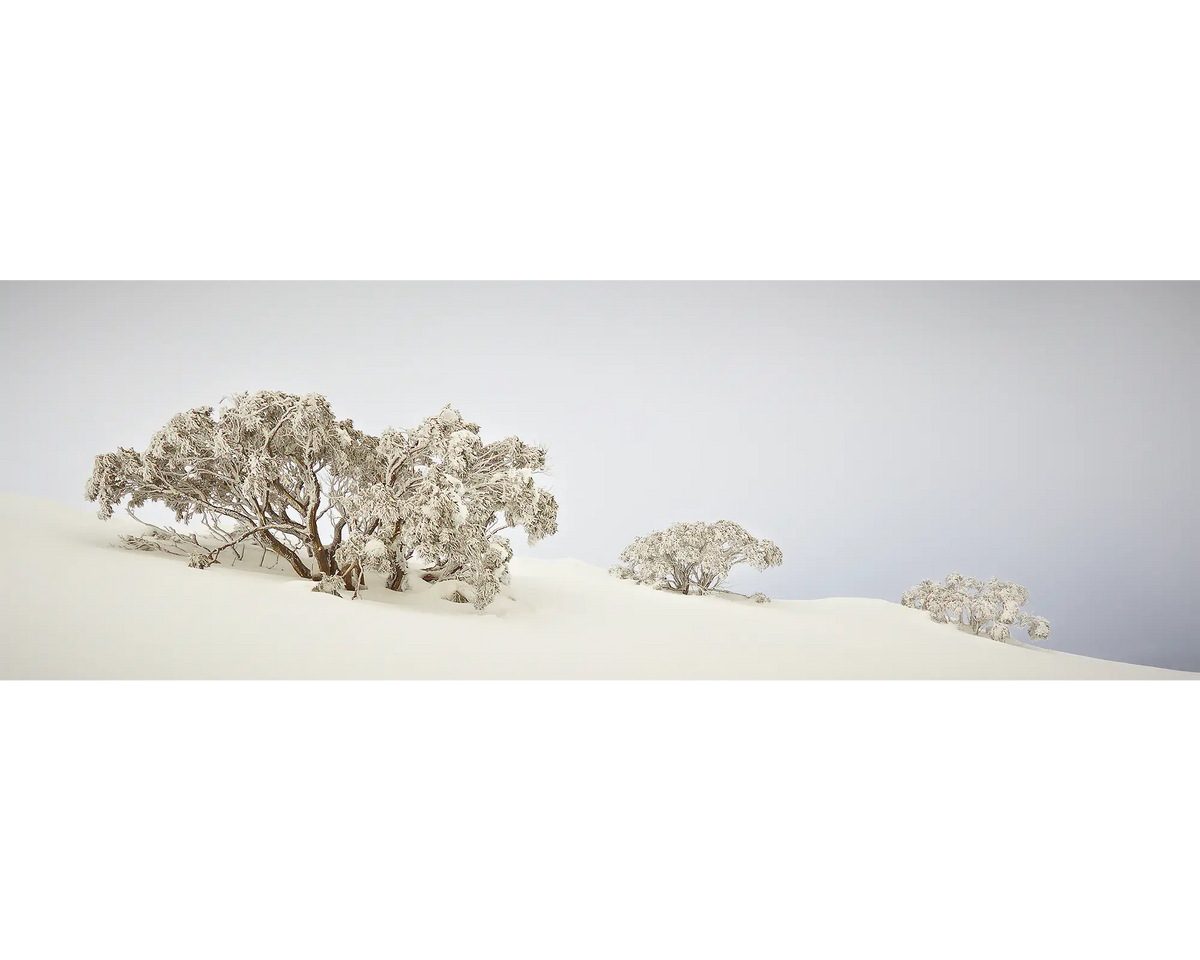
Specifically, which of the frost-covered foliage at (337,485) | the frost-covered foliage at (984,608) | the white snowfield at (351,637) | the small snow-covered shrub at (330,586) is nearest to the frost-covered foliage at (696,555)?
the white snowfield at (351,637)

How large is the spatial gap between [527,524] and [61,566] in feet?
16.6

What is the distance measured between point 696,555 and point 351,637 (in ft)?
24.3

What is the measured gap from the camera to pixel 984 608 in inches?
366

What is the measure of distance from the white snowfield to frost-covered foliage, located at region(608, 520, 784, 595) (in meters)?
2.93

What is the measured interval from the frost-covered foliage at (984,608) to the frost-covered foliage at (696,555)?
354 cm

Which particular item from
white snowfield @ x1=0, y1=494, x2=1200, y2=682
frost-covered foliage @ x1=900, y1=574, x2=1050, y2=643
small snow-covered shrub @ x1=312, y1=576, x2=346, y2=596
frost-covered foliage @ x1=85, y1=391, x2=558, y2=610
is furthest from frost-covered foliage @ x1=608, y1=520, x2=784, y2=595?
small snow-covered shrub @ x1=312, y1=576, x2=346, y2=596

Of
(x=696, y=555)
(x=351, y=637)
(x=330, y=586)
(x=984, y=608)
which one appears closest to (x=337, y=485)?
(x=330, y=586)

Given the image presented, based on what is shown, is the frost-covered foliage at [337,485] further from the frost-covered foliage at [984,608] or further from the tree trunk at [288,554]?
the frost-covered foliage at [984,608]

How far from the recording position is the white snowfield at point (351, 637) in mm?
3838

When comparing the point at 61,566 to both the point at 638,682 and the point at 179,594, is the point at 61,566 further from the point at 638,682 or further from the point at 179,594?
the point at 638,682

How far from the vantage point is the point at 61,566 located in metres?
4.89

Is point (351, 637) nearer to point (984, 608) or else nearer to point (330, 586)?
point (330, 586)
